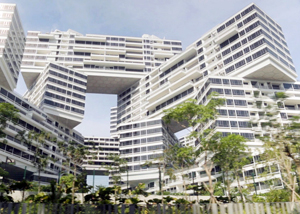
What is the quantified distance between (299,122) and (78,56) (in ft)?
311

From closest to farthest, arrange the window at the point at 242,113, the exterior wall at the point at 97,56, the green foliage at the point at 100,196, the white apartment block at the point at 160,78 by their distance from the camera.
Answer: the green foliage at the point at 100,196, the window at the point at 242,113, the white apartment block at the point at 160,78, the exterior wall at the point at 97,56

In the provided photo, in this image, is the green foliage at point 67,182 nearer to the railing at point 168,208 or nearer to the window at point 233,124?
the railing at point 168,208

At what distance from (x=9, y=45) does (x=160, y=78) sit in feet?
164

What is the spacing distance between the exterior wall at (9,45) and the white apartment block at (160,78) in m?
15.5

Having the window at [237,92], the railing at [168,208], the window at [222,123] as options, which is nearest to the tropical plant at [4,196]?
the railing at [168,208]

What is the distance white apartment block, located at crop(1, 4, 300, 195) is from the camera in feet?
207

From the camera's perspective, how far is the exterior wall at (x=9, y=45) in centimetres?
5488

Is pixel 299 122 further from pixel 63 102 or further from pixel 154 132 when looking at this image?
pixel 63 102

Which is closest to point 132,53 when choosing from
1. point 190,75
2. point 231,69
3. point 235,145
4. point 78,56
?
point 78,56

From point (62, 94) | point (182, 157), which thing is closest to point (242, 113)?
point (182, 157)

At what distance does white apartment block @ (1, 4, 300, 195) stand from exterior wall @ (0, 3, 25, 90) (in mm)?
15457

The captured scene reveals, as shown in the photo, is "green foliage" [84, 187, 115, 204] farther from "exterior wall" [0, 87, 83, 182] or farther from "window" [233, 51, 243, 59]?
"window" [233, 51, 243, 59]

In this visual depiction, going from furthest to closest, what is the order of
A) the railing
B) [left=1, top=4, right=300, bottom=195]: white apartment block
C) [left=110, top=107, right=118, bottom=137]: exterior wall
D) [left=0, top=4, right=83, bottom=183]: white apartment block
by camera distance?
[left=110, top=107, right=118, bottom=137]: exterior wall < [left=1, top=4, right=300, bottom=195]: white apartment block < [left=0, top=4, right=83, bottom=183]: white apartment block < the railing

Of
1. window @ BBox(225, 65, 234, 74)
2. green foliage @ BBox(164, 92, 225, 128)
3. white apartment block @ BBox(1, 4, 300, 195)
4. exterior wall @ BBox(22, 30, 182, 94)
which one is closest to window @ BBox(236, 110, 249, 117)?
white apartment block @ BBox(1, 4, 300, 195)
